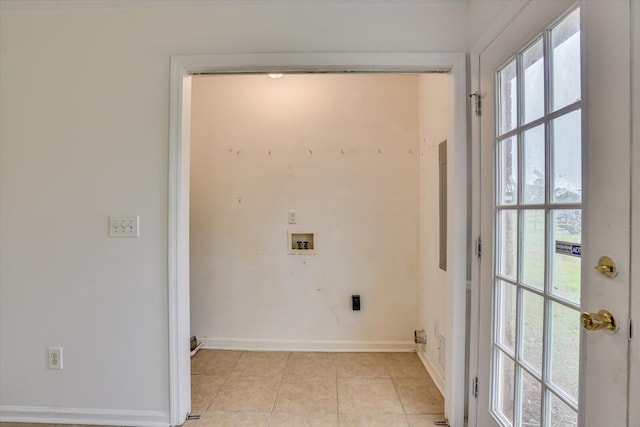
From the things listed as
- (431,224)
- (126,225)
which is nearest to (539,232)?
(431,224)

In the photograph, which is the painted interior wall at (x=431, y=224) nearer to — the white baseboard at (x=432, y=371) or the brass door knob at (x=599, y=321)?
the white baseboard at (x=432, y=371)

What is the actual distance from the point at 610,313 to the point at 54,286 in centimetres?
242

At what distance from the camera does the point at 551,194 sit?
98 centimetres

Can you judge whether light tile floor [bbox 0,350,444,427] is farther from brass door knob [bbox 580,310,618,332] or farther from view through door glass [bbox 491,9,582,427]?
brass door knob [bbox 580,310,618,332]

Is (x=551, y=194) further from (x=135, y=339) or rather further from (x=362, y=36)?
(x=135, y=339)

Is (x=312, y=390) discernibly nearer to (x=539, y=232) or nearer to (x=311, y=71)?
(x=539, y=232)

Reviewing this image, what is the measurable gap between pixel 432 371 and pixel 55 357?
2.36 metres

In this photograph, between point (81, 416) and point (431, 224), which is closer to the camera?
point (81, 416)

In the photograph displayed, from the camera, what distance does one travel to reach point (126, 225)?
1578mm

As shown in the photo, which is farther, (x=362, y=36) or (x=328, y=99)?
(x=328, y=99)

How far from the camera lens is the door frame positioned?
1.52m

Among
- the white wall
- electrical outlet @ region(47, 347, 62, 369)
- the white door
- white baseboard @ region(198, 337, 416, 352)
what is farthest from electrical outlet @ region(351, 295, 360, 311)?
electrical outlet @ region(47, 347, 62, 369)

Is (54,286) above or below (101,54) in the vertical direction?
below

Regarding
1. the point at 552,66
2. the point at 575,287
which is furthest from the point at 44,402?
the point at 552,66
